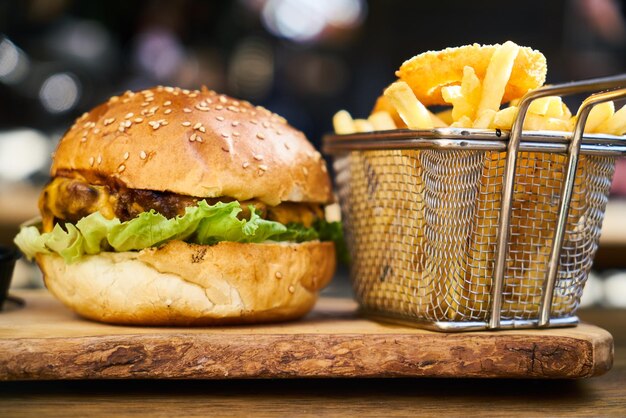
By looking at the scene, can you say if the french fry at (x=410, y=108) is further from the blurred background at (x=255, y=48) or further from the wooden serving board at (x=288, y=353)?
the blurred background at (x=255, y=48)

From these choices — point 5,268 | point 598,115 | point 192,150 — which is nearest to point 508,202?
point 598,115

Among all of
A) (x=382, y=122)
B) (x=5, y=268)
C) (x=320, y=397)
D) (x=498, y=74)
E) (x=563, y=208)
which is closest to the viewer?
(x=320, y=397)

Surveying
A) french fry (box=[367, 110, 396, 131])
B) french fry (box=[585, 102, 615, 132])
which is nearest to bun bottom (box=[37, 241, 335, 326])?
french fry (box=[367, 110, 396, 131])

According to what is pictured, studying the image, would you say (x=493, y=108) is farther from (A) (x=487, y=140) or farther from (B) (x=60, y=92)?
(B) (x=60, y=92)

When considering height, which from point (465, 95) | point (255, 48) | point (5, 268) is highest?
point (255, 48)

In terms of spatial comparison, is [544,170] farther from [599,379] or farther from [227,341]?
[227,341]

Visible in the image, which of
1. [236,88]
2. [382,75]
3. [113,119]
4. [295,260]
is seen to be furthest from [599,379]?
[236,88]

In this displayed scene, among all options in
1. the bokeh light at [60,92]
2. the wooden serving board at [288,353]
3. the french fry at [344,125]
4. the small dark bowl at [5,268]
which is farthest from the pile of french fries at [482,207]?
the bokeh light at [60,92]
